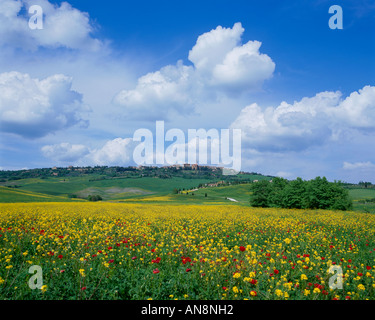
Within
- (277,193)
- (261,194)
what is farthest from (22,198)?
(277,193)

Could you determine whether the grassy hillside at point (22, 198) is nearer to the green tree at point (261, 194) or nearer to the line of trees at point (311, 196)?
the green tree at point (261, 194)

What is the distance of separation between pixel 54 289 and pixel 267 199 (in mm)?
51852

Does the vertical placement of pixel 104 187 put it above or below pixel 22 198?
below

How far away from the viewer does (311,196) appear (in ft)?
141

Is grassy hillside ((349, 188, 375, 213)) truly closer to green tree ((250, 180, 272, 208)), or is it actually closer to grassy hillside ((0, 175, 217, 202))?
green tree ((250, 180, 272, 208))

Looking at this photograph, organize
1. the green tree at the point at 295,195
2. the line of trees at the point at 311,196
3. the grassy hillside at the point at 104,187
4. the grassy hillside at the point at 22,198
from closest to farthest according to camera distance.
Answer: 1. the line of trees at the point at 311,196
2. the grassy hillside at the point at 22,198
3. the green tree at the point at 295,195
4. the grassy hillside at the point at 104,187

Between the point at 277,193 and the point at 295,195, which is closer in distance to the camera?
the point at 295,195

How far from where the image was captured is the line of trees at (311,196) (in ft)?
136

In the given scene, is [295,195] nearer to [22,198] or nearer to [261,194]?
[261,194]

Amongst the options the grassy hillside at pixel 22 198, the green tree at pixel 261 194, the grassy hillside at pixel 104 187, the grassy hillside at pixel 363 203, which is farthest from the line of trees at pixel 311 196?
the grassy hillside at pixel 104 187

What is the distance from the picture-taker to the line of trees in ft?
136

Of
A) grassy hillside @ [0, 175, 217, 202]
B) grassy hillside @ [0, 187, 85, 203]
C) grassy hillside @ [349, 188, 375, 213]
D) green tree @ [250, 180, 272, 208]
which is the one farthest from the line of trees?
grassy hillside @ [0, 175, 217, 202]
